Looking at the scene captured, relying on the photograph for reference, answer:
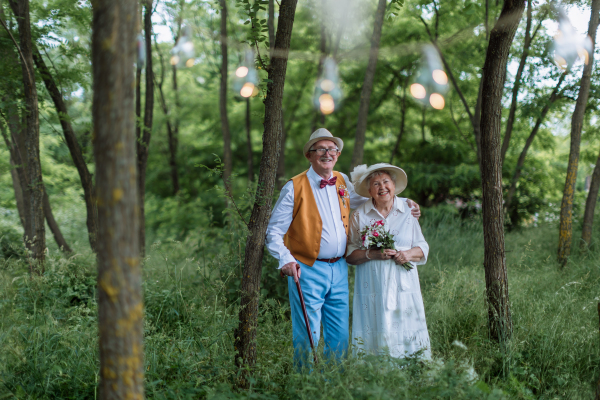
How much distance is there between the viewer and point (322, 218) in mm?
3580

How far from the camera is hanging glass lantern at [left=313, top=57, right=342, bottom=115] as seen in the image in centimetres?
1208

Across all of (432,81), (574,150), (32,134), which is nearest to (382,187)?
(32,134)

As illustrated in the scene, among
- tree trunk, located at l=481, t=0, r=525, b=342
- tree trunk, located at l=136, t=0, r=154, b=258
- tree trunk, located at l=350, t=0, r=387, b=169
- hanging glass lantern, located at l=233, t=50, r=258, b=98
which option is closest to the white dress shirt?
hanging glass lantern, located at l=233, t=50, r=258, b=98

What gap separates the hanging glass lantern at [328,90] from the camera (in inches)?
476

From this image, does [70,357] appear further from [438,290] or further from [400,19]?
[400,19]

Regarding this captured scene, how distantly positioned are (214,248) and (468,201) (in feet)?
26.6

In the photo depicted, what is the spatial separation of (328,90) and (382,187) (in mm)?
10202

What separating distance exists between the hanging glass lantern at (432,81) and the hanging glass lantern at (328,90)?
2463mm

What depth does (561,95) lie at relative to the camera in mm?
8039

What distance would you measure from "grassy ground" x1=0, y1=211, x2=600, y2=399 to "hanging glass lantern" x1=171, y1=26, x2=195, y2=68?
8426 millimetres

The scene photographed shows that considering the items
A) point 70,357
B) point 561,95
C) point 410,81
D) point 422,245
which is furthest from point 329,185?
point 410,81

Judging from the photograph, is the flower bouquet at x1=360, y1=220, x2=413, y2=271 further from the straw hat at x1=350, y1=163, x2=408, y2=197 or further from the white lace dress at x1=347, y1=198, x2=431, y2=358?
the straw hat at x1=350, y1=163, x2=408, y2=197

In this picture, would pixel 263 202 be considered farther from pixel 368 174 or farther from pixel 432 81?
pixel 432 81

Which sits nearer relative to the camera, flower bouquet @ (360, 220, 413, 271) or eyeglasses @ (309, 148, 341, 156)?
flower bouquet @ (360, 220, 413, 271)
